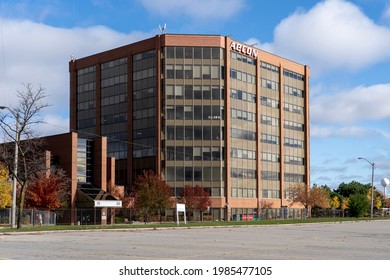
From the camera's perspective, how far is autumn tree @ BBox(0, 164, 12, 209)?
63.5m

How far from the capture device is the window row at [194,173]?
96.4 meters

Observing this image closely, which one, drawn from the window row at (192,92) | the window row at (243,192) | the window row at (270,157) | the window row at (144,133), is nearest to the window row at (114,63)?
the window row at (192,92)

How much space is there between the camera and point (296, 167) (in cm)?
11431

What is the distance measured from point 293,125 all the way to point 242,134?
1660 cm

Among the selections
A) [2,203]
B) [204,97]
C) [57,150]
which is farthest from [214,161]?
[2,203]

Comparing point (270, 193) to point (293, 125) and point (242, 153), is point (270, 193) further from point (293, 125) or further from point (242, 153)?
point (293, 125)

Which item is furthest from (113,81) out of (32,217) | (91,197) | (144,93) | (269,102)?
(32,217)

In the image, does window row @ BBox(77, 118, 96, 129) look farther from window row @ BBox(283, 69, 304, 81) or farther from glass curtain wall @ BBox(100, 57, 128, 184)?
window row @ BBox(283, 69, 304, 81)

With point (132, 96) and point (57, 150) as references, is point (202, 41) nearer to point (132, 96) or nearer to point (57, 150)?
point (132, 96)

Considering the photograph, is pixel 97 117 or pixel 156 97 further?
pixel 97 117

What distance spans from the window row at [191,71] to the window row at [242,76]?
3469 mm

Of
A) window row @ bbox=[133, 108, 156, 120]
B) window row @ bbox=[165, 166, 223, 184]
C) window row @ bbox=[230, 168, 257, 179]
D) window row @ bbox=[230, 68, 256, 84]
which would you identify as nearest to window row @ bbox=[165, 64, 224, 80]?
window row @ bbox=[230, 68, 256, 84]

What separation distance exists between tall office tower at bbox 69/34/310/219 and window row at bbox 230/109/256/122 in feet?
0.56

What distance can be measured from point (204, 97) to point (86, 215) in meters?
33.1
